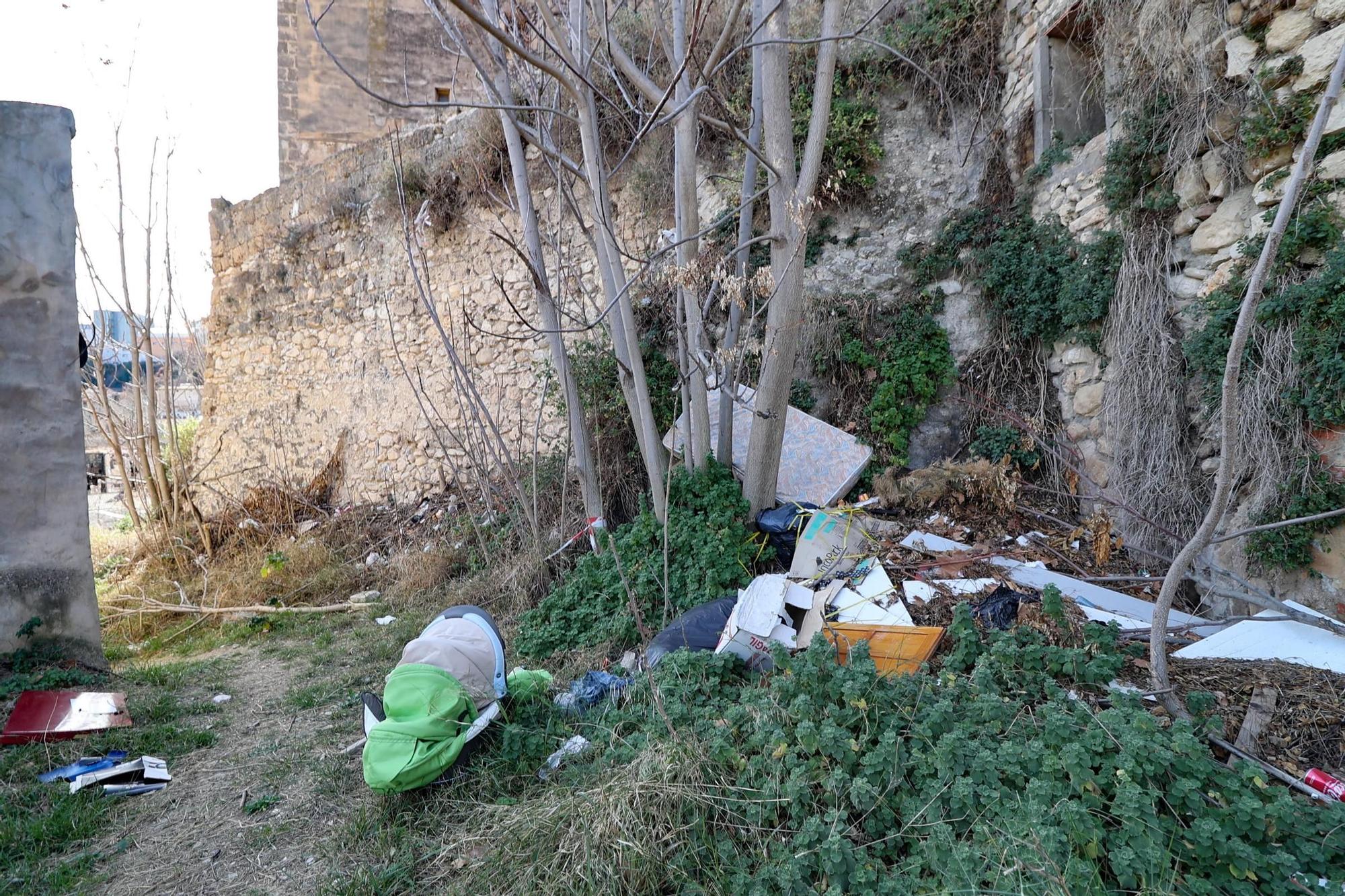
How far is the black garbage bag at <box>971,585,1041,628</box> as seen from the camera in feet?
10.4

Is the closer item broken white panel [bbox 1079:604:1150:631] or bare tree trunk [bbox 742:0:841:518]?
broken white panel [bbox 1079:604:1150:631]

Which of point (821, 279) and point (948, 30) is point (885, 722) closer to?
point (821, 279)

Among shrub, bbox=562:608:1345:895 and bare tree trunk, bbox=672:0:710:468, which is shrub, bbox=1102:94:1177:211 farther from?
shrub, bbox=562:608:1345:895

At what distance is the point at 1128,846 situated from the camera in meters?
1.86

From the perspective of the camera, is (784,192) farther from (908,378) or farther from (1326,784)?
(1326,784)

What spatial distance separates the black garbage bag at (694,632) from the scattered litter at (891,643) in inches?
21.3

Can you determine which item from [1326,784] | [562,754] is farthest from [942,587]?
[562,754]

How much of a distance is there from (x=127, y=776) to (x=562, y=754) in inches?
78.6

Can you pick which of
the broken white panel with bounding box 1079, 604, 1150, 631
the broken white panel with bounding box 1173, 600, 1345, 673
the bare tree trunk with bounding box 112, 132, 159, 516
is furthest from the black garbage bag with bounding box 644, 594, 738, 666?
the bare tree trunk with bounding box 112, 132, 159, 516

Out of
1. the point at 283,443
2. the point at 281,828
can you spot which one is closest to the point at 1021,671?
the point at 281,828

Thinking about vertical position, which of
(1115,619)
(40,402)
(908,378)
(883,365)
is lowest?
(1115,619)

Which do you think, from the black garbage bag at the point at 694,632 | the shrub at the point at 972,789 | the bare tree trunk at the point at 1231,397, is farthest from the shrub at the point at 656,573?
the bare tree trunk at the point at 1231,397

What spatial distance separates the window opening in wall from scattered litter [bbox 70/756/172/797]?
6.13m

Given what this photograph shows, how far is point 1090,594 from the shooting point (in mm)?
3664
